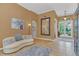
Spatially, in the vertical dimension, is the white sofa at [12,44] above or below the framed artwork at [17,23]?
below

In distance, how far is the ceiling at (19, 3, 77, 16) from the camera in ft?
8.16

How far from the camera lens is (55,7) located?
8.29 feet

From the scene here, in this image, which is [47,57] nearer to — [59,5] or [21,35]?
[21,35]

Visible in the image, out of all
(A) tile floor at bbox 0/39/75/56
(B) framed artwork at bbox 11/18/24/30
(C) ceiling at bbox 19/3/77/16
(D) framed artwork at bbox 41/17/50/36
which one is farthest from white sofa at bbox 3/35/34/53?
(C) ceiling at bbox 19/3/77/16

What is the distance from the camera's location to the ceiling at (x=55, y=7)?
2.49 m

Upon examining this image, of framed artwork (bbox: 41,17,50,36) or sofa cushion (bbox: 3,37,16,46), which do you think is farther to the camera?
framed artwork (bbox: 41,17,50,36)

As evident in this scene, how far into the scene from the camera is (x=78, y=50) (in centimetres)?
246

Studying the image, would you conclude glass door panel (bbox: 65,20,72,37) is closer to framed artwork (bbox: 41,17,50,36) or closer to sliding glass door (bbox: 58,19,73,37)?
sliding glass door (bbox: 58,19,73,37)

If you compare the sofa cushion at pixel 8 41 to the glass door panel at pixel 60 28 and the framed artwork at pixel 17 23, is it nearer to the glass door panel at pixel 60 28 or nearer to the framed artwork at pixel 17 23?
the framed artwork at pixel 17 23

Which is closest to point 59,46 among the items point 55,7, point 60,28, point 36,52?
point 60,28

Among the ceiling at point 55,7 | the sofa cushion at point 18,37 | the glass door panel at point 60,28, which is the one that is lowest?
the sofa cushion at point 18,37

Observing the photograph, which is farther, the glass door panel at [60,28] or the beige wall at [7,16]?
the glass door panel at [60,28]

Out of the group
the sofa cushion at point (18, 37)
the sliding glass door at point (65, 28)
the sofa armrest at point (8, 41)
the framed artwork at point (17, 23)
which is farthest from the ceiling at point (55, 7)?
the sofa armrest at point (8, 41)

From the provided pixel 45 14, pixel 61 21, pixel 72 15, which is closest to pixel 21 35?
pixel 45 14
